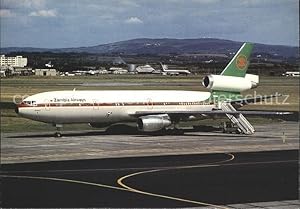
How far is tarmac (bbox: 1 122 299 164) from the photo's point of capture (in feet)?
107

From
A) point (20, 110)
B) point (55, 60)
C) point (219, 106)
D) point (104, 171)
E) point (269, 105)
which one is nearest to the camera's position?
point (104, 171)

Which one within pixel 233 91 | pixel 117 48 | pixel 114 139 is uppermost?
pixel 117 48

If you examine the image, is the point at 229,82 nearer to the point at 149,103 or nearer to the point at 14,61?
the point at 149,103

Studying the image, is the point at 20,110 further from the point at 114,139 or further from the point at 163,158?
the point at 163,158

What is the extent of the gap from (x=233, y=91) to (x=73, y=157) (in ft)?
91.6

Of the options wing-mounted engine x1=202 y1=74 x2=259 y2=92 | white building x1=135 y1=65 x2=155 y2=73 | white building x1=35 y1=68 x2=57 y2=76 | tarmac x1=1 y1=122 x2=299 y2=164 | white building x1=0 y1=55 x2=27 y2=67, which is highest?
white building x1=0 y1=55 x2=27 y2=67

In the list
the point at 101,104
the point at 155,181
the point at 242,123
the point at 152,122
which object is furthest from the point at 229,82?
the point at 155,181

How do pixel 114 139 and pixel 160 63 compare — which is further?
pixel 160 63

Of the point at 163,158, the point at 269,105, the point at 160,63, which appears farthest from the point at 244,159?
the point at 269,105

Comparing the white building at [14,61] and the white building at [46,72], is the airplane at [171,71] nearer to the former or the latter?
the white building at [46,72]

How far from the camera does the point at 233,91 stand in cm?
5556

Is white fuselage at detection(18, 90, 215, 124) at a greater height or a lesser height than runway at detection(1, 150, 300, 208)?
greater

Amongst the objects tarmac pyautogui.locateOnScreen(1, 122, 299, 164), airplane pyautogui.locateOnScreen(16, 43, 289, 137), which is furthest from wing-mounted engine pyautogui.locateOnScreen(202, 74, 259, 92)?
tarmac pyautogui.locateOnScreen(1, 122, 299, 164)

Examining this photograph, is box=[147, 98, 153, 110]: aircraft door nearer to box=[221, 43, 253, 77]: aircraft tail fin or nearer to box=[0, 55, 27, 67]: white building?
box=[221, 43, 253, 77]: aircraft tail fin
